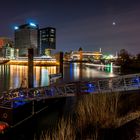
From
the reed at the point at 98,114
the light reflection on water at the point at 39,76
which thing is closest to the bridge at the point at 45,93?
the reed at the point at 98,114

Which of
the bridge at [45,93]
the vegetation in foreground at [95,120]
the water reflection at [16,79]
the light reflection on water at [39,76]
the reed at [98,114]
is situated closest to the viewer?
the vegetation in foreground at [95,120]

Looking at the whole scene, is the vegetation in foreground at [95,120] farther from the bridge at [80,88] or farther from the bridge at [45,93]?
the bridge at [45,93]

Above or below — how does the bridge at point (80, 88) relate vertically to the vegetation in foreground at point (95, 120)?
above

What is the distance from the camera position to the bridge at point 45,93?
17.6 metres

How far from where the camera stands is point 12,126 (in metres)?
17.1

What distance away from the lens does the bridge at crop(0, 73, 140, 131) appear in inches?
695

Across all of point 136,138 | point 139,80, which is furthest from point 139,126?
point 139,80

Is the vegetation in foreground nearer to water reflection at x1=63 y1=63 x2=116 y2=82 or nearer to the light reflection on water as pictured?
the light reflection on water

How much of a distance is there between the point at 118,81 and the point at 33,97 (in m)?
7.36

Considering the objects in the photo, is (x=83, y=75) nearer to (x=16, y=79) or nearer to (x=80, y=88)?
(x=16, y=79)

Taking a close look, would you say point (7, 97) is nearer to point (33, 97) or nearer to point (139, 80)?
point (33, 97)

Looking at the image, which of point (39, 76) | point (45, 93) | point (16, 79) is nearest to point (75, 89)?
point (45, 93)

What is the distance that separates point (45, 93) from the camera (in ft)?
66.9

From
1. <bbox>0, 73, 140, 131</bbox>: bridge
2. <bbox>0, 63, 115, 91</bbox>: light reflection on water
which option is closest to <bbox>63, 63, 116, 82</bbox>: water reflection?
<bbox>0, 63, 115, 91</bbox>: light reflection on water
